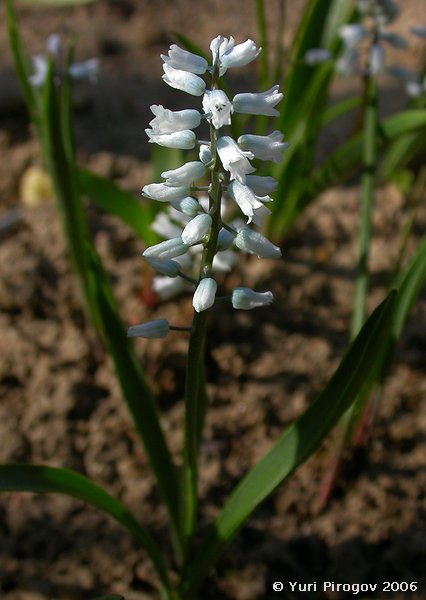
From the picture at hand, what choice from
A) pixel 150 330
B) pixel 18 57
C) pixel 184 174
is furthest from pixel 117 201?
pixel 184 174

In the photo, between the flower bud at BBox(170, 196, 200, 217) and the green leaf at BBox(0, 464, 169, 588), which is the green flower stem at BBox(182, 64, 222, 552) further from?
the green leaf at BBox(0, 464, 169, 588)

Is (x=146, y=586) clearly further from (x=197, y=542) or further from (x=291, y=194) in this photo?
(x=291, y=194)

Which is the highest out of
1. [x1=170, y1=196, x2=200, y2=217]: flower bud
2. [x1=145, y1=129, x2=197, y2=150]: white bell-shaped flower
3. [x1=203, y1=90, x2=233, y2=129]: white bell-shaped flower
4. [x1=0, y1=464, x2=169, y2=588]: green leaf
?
[x1=145, y1=129, x2=197, y2=150]: white bell-shaped flower

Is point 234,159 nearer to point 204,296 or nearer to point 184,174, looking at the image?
point 184,174

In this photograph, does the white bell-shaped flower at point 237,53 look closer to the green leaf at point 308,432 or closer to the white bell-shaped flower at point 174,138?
the white bell-shaped flower at point 174,138

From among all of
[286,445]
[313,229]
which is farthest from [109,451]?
[313,229]

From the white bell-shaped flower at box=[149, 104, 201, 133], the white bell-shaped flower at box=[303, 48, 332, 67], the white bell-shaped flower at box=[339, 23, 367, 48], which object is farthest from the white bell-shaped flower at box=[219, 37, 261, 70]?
the white bell-shaped flower at box=[339, 23, 367, 48]

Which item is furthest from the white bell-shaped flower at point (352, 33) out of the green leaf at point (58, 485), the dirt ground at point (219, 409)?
the green leaf at point (58, 485)
